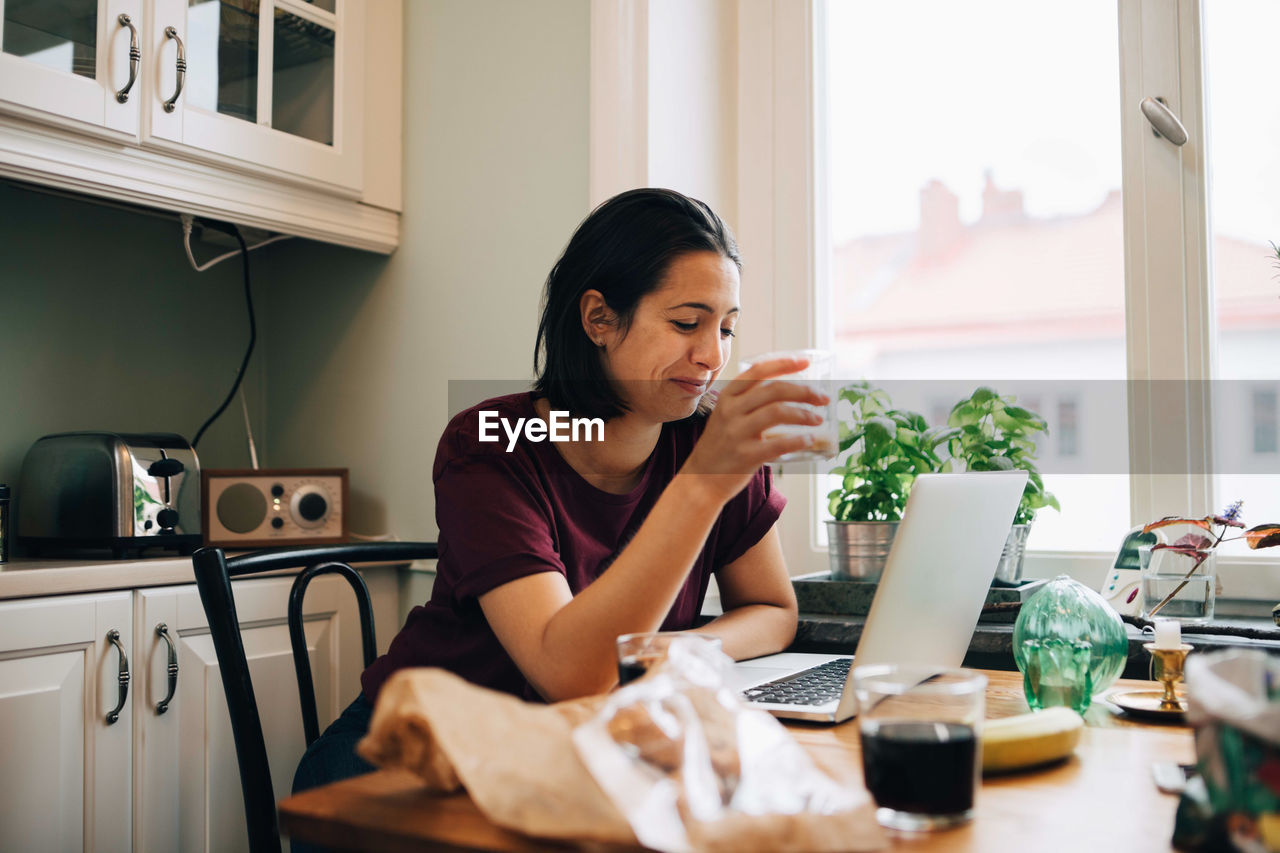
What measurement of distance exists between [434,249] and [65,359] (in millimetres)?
776

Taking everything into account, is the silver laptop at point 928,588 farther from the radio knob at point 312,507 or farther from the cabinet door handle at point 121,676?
the radio knob at point 312,507

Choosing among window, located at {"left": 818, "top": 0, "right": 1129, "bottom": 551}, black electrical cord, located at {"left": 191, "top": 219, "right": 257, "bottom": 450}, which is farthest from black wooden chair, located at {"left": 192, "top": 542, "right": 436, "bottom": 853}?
window, located at {"left": 818, "top": 0, "right": 1129, "bottom": 551}

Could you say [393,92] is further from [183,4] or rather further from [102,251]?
[102,251]

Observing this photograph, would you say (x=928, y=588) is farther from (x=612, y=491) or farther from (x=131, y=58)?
(x=131, y=58)

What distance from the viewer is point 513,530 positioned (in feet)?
3.78

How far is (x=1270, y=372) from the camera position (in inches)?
64.3

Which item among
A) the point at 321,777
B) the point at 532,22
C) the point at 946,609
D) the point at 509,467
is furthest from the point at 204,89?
the point at 946,609

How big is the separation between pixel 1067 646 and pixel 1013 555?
0.59 metres

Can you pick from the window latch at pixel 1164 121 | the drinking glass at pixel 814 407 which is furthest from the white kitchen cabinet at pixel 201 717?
the window latch at pixel 1164 121

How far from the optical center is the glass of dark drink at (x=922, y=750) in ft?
2.14

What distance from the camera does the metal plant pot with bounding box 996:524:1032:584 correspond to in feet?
5.08

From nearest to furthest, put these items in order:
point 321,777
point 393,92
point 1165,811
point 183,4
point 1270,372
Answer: point 1165,811 → point 321,777 → point 1270,372 → point 183,4 → point 393,92

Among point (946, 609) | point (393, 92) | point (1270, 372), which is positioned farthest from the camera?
point (393, 92)

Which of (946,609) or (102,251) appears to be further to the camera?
(102,251)
